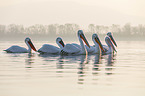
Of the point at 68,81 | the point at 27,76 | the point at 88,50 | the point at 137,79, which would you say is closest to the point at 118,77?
the point at 137,79

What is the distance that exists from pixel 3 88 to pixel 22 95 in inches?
39.8

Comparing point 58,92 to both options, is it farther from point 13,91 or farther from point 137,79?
point 137,79

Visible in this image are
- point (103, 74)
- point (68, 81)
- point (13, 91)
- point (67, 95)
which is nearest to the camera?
point (67, 95)

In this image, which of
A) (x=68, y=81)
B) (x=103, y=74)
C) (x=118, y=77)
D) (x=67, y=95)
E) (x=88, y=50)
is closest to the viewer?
(x=67, y=95)

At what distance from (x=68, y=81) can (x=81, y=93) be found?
5.67 ft

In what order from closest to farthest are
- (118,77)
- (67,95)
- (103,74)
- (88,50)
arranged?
1. (67,95)
2. (118,77)
3. (103,74)
4. (88,50)

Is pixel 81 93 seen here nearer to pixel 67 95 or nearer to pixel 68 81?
pixel 67 95

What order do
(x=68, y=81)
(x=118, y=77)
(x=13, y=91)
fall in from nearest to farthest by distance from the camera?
(x=13, y=91) → (x=68, y=81) → (x=118, y=77)

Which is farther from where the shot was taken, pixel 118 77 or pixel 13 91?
pixel 118 77

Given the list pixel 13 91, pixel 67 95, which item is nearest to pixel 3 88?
pixel 13 91

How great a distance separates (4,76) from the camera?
10047 mm

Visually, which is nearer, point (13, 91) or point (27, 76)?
point (13, 91)

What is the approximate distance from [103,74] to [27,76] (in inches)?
87.6

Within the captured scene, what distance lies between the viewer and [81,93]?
23.8ft
